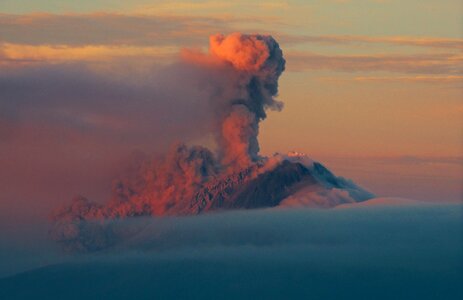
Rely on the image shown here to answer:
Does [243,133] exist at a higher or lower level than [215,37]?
lower

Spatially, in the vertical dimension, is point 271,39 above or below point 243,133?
above
